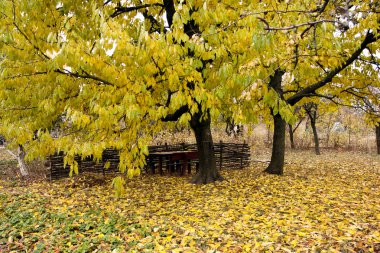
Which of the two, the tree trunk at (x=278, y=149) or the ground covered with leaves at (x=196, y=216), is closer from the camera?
the ground covered with leaves at (x=196, y=216)


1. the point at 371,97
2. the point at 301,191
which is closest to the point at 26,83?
the point at 301,191

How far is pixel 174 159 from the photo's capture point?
10.6m

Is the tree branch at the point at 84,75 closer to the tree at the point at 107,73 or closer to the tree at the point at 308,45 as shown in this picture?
the tree at the point at 107,73

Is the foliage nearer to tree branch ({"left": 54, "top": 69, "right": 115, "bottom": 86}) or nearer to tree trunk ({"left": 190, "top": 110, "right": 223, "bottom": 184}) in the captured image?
tree branch ({"left": 54, "top": 69, "right": 115, "bottom": 86})

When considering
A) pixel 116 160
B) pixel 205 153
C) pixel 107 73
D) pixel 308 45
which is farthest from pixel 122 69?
pixel 116 160

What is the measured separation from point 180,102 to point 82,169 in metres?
7.66

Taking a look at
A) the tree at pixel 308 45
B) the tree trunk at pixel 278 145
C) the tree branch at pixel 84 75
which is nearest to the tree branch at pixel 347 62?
the tree at pixel 308 45

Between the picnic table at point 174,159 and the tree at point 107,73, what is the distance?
449 cm

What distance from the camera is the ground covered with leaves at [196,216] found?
482cm

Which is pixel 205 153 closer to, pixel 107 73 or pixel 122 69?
pixel 122 69

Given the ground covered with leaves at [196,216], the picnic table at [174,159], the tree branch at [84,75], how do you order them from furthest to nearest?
the picnic table at [174,159] < the tree branch at [84,75] < the ground covered with leaves at [196,216]

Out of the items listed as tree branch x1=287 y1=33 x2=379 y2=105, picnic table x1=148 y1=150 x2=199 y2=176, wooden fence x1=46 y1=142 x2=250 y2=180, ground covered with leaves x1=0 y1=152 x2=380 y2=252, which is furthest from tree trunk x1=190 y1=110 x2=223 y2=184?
tree branch x1=287 y1=33 x2=379 y2=105

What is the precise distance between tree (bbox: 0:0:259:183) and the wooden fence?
183 inches

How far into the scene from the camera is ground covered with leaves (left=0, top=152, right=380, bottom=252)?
4.82 meters
